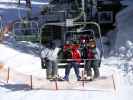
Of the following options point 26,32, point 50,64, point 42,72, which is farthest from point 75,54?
point 26,32

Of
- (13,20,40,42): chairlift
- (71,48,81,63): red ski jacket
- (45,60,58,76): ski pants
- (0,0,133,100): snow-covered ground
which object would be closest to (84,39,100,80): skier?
(71,48,81,63): red ski jacket

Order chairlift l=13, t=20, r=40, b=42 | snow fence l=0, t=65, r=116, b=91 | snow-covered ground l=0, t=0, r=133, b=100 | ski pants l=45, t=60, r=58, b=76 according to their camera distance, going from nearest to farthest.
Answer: snow-covered ground l=0, t=0, r=133, b=100 < ski pants l=45, t=60, r=58, b=76 < snow fence l=0, t=65, r=116, b=91 < chairlift l=13, t=20, r=40, b=42

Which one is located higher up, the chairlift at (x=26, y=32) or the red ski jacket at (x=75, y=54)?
the red ski jacket at (x=75, y=54)

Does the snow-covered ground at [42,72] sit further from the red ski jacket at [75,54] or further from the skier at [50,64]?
the red ski jacket at [75,54]

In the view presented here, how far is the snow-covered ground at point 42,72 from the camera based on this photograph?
16328 mm

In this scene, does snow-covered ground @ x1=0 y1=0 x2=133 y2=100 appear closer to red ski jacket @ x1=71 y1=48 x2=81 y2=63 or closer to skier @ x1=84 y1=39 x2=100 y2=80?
skier @ x1=84 y1=39 x2=100 y2=80

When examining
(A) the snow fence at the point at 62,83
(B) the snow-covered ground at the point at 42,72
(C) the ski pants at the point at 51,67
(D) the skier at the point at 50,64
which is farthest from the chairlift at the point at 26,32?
(C) the ski pants at the point at 51,67

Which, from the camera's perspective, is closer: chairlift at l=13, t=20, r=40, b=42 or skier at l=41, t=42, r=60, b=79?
skier at l=41, t=42, r=60, b=79

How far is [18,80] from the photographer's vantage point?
60.6 ft

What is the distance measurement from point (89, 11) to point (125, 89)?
424 inches

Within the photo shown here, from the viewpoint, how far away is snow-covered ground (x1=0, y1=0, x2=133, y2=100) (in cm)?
1633

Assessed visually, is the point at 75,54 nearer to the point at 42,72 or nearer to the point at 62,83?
the point at 62,83

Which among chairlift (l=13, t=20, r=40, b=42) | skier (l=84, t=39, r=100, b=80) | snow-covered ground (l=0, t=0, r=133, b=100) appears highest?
skier (l=84, t=39, r=100, b=80)

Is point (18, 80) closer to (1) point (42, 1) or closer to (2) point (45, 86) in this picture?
(2) point (45, 86)
